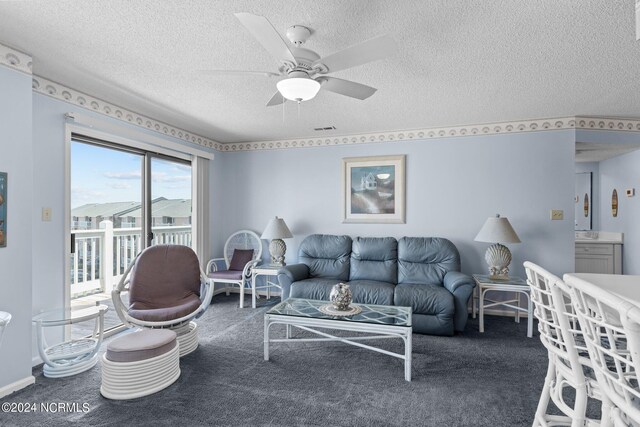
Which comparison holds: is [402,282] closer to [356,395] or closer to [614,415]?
[356,395]

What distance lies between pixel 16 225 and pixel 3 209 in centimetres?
14

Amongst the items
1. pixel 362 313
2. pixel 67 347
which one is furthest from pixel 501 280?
pixel 67 347

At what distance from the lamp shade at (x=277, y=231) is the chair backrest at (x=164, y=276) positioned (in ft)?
4.36

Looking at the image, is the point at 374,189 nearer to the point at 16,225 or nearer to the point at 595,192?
the point at 16,225

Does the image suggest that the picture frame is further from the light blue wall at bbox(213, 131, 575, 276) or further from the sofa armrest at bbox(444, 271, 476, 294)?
the sofa armrest at bbox(444, 271, 476, 294)

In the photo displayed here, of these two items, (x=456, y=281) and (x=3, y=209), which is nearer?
(x=3, y=209)

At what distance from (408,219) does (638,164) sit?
321 cm

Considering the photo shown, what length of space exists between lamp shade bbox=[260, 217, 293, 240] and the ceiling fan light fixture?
2.76 m

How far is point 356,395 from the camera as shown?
7.59ft

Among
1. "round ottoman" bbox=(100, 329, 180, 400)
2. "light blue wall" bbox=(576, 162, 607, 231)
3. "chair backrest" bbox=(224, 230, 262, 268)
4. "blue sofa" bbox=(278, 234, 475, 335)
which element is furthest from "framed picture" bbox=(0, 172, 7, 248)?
"light blue wall" bbox=(576, 162, 607, 231)

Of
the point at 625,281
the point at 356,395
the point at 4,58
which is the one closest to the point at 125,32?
the point at 4,58

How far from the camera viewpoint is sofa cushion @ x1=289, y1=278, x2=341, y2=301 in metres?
3.77

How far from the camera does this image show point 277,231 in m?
4.62

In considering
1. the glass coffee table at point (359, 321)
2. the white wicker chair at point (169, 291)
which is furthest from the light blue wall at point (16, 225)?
the glass coffee table at point (359, 321)
